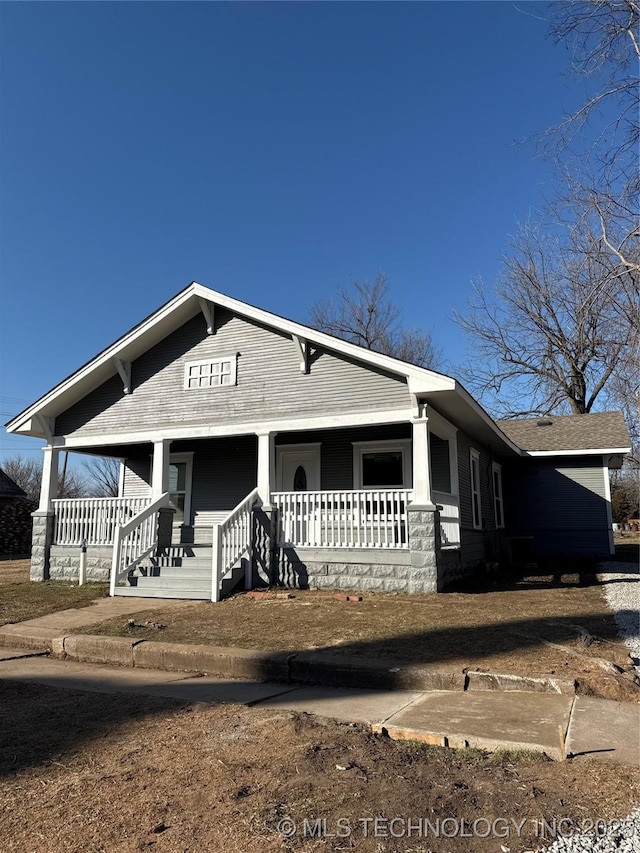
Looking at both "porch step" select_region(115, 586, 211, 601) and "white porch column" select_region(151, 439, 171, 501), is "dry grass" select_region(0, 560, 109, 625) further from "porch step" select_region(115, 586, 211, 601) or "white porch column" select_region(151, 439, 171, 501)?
"white porch column" select_region(151, 439, 171, 501)

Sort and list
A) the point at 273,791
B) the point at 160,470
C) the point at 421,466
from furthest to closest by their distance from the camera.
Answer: the point at 160,470
the point at 421,466
the point at 273,791

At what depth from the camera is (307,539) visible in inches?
440

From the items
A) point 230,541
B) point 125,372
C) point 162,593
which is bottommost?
point 162,593

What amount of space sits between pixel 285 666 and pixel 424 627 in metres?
2.20

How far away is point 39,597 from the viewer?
10.7m

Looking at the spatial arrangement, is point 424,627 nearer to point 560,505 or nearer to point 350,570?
point 350,570

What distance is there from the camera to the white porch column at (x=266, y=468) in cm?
1152

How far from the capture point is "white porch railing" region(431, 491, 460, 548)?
1128cm

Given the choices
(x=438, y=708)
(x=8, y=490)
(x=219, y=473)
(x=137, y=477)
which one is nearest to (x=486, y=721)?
(x=438, y=708)

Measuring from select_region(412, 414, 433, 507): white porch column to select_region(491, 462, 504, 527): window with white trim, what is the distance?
7.90m

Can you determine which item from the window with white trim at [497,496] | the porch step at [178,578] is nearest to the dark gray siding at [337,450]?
the porch step at [178,578]

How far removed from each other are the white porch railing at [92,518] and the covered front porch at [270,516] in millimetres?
26

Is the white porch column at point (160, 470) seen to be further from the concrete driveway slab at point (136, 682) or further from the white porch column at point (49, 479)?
the concrete driveway slab at point (136, 682)

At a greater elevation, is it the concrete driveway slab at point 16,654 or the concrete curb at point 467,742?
the concrete curb at point 467,742
